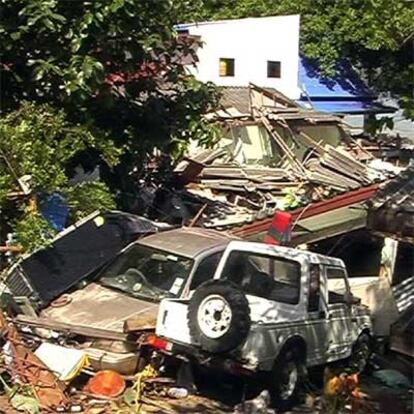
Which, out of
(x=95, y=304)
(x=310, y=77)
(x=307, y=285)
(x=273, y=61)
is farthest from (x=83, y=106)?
(x=310, y=77)

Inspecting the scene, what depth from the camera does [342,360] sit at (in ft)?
39.1

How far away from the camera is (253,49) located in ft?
120

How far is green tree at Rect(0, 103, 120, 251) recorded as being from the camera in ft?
38.8

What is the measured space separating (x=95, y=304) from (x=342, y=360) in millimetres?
3386

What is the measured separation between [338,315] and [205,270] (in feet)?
6.16

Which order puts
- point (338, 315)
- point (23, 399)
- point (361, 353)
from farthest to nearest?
point (361, 353) < point (338, 315) < point (23, 399)

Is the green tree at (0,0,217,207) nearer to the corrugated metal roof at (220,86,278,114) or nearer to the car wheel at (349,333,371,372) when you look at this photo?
the car wheel at (349,333,371,372)

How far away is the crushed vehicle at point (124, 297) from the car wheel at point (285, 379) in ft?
4.75

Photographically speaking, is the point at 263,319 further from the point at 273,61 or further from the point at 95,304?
the point at 273,61

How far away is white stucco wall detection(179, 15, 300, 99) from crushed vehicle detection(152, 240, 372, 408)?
956 inches

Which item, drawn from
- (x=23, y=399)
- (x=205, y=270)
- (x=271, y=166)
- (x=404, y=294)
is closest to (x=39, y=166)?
(x=205, y=270)

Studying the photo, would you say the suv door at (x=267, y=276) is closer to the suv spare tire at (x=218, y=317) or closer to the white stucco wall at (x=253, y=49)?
the suv spare tire at (x=218, y=317)

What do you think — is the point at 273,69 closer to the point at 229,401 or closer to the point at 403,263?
the point at 403,263

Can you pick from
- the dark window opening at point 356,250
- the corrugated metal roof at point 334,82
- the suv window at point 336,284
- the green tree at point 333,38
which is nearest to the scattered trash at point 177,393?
the suv window at point 336,284
